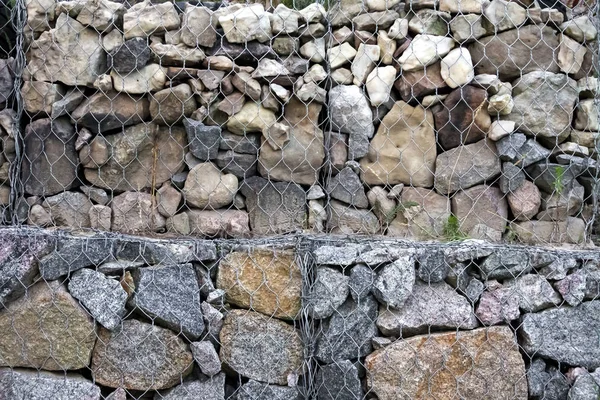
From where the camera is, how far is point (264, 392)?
219 cm

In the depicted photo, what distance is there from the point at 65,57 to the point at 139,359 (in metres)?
1.10

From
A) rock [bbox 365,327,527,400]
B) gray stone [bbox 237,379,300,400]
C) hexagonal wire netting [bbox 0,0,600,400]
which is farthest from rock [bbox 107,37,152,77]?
rock [bbox 365,327,527,400]

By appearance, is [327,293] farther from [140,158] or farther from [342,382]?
[140,158]

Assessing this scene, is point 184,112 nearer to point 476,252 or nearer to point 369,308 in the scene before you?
point 369,308

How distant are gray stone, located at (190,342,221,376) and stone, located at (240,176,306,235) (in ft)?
1.49

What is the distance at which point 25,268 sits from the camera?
2.13m

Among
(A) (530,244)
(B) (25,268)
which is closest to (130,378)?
(B) (25,268)

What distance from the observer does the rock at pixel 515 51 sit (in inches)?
97.1

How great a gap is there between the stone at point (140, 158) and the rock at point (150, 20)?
332 millimetres

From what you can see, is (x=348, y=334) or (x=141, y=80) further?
(x=141, y=80)

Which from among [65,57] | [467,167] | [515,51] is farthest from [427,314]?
[65,57]

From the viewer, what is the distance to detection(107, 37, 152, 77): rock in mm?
2369

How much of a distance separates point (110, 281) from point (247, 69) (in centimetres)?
88

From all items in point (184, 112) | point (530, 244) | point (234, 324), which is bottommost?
point (234, 324)
